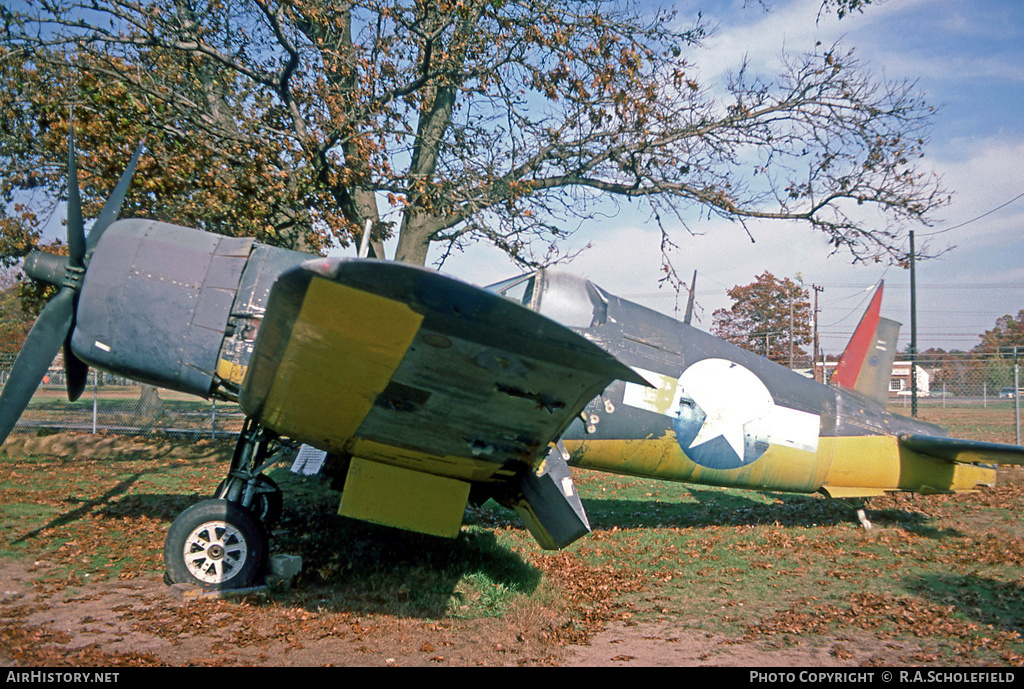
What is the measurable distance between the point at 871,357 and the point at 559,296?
4519 mm

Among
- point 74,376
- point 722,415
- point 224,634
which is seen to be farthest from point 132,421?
point 722,415

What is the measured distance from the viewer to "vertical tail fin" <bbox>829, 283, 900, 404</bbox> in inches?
289

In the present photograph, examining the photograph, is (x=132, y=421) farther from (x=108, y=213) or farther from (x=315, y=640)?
(x=315, y=640)

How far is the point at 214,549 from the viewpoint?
4.43m

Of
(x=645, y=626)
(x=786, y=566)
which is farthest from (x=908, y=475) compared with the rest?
(x=645, y=626)

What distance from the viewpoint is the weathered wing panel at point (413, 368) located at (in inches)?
111

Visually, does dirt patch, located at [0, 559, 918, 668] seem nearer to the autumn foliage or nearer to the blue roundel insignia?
the blue roundel insignia

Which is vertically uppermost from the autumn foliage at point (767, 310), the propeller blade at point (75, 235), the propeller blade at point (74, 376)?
the autumn foliage at point (767, 310)

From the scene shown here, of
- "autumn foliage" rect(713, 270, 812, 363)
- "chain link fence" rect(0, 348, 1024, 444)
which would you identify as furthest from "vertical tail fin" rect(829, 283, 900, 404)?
"autumn foliage" rect(713, 270, 812, 363)

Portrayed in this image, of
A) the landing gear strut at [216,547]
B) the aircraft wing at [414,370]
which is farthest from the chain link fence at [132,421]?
the aircraft wing at [414,370]

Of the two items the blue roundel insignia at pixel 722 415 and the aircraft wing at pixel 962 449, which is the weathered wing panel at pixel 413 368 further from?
the aircraft wing at pixel 962 449

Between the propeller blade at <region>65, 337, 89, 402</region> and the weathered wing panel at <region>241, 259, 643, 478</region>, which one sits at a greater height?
the weathered wing panel at <region>241, 259, 643, 478</region>

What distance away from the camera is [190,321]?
4.55 metres
